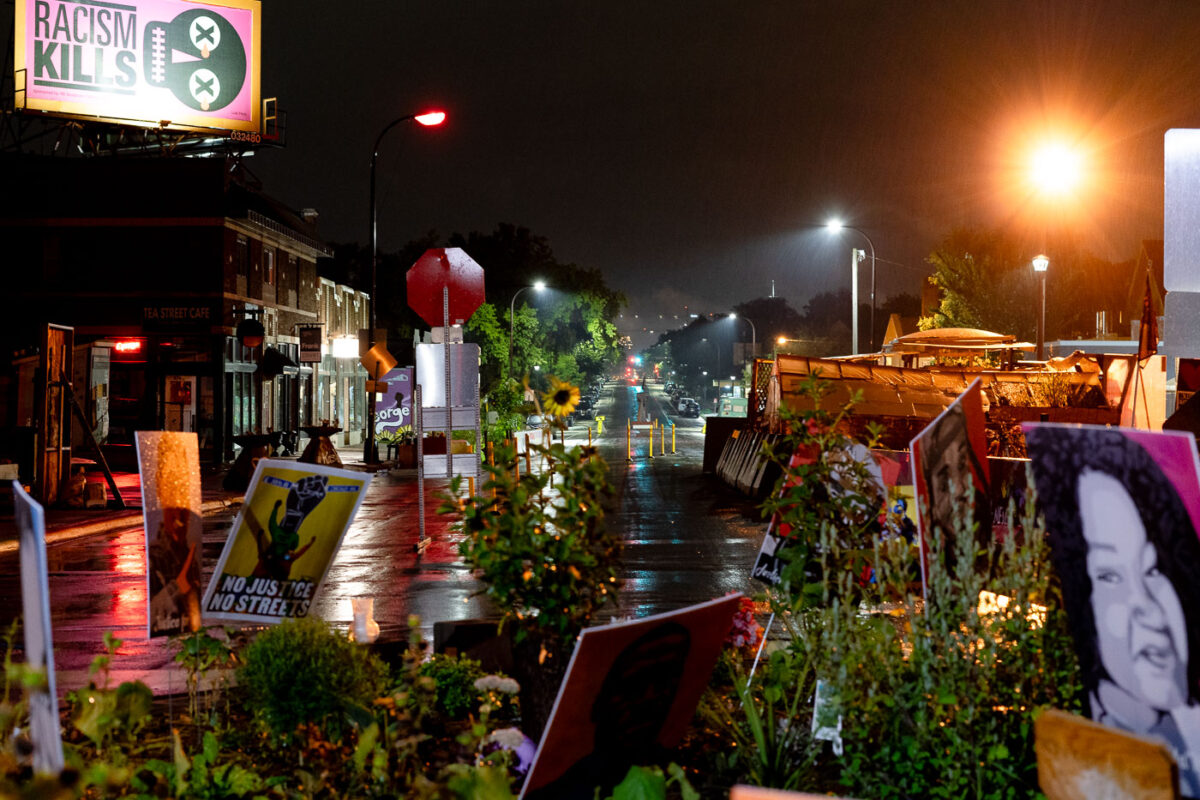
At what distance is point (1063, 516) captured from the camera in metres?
3.25

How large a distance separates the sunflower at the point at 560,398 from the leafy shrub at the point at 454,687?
1412 millimetres

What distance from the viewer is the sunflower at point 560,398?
5039 millimetres

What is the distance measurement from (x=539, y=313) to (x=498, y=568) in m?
76.7

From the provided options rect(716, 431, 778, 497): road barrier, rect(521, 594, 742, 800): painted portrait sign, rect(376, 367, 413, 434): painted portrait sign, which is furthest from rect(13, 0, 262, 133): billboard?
rect(521, 594, 742, 800): painted portrait sign

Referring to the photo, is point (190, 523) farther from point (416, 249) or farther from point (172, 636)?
point (416, 249)

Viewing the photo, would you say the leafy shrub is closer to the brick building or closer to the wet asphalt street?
the wet asphalt street

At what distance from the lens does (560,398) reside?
16.9 ft

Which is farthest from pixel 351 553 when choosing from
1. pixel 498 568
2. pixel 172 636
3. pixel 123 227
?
pixel 123 227

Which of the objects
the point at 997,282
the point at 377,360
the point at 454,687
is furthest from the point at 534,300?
the point at 454,687

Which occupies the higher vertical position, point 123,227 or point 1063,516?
point 123,227

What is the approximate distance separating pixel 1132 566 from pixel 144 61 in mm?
36078

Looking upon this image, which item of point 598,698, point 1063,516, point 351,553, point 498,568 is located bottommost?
point 351,553

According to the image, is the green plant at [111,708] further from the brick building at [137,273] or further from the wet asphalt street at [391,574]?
the brick building at [137,273]

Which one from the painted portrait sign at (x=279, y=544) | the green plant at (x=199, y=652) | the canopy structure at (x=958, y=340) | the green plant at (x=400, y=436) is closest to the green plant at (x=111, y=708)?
the green plant at (x=199, y=652)
